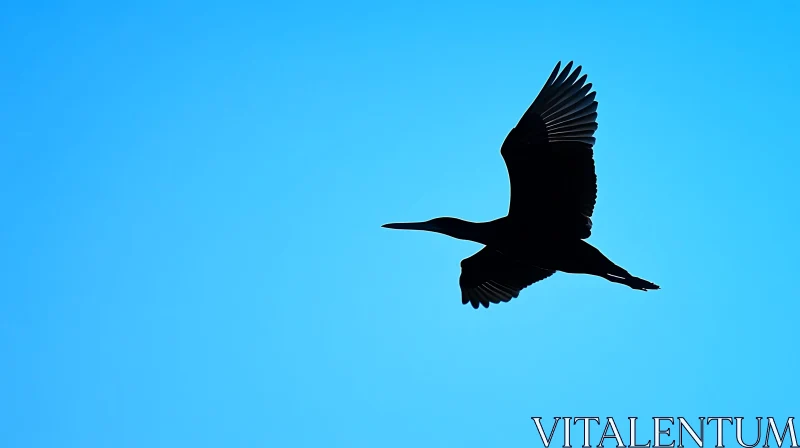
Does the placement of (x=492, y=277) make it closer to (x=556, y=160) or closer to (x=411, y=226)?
(x=411, y=226)

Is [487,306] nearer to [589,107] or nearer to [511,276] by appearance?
[511,276]

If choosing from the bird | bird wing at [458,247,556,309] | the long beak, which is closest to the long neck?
the bird

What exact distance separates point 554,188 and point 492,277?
2.06 meters

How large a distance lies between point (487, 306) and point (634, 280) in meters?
2.24

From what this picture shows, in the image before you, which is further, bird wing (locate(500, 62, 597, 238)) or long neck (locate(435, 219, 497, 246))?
long neck (locate(435, 219, 497, 246))

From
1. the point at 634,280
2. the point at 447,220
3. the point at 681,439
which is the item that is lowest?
the point at 681,439

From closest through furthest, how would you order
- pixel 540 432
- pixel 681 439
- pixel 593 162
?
pixel 593 162
pixel 681 439
pixel 540 432

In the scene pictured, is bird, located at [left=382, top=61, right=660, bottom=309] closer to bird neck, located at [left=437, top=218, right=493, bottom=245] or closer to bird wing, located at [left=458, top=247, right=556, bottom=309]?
bird neck, located at [left=437, top=218, right=493, bottom=245]

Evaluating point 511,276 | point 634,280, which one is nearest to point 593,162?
point 634,280

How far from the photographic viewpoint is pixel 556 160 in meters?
9.36

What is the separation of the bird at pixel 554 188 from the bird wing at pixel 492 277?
1.29 m

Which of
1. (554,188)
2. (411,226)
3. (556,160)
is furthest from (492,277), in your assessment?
(556,160)

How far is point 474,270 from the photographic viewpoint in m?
11.2

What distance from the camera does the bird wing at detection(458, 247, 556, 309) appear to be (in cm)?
1105
